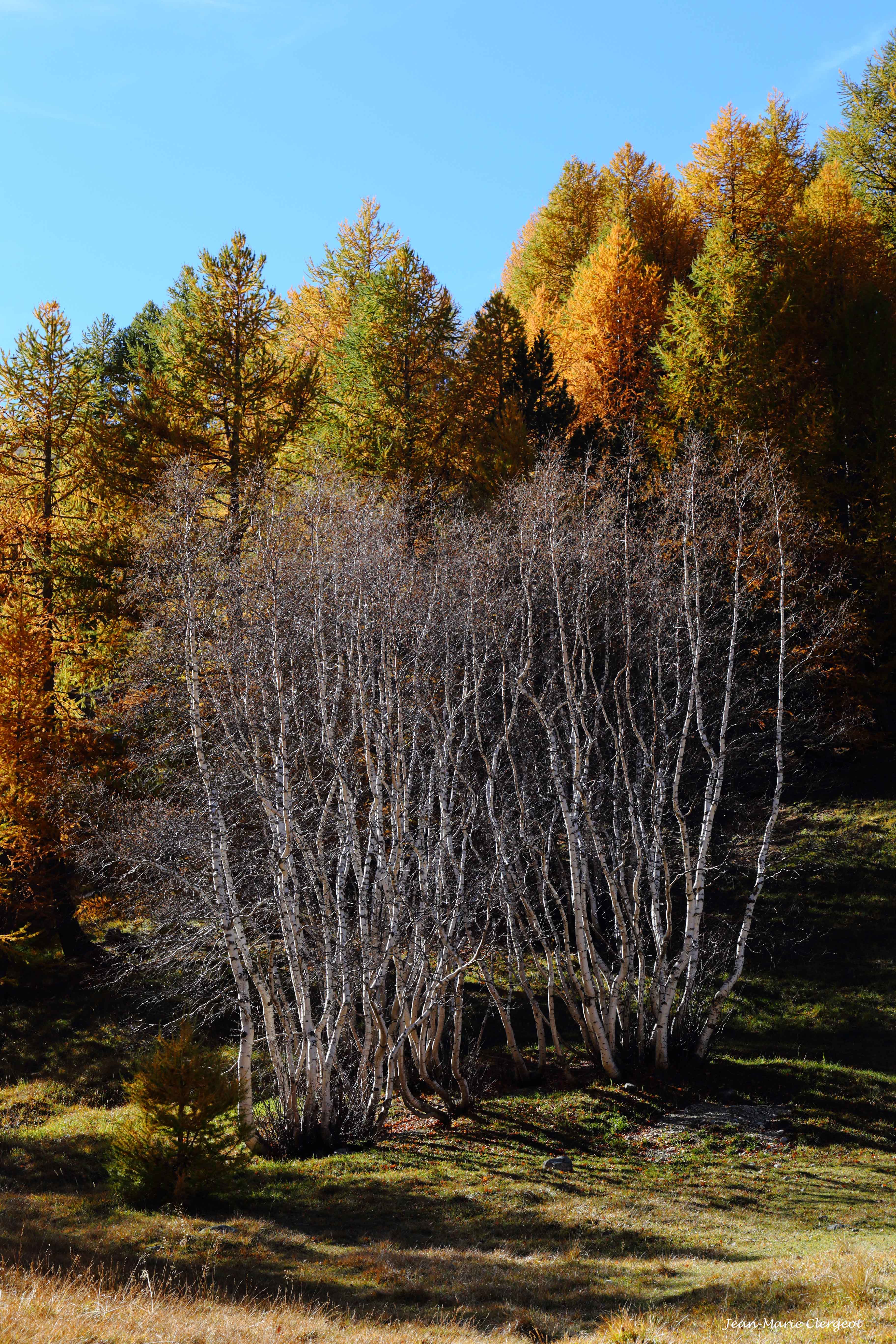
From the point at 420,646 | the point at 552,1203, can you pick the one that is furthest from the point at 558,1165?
the point at 420,646

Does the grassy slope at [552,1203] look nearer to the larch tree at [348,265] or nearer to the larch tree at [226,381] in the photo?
the larch tree at [226,381]

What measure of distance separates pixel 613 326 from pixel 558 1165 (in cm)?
2035

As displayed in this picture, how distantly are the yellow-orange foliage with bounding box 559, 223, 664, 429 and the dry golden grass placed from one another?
2021 cm

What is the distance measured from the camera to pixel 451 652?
12391 millimetres

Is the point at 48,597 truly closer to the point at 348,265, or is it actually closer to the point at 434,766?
the point at 434,766

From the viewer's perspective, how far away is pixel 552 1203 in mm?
8156

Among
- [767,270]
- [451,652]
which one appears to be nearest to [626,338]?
[767,270]

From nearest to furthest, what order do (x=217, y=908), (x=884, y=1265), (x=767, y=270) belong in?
(x=884, y=1265) → (x=217, y=908) → (x=767, y=270)

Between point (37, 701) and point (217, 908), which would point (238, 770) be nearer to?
point (217, 908)

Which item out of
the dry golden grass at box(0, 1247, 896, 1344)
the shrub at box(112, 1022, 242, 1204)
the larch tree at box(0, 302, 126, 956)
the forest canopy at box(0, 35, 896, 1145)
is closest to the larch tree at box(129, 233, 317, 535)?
the forest canopy at box(0, 35, 896, 1145)

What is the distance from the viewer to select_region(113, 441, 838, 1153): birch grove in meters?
10.2

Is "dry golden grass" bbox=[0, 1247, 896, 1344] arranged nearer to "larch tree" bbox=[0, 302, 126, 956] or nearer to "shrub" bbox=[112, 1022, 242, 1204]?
"shrub" bbox=[112, 1022, 242, 1204]

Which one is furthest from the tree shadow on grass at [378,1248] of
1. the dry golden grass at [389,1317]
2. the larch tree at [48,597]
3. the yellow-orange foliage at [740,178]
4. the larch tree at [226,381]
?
the yellow-orange foliage at [740,178]

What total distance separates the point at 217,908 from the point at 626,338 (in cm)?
1876
